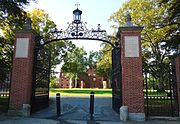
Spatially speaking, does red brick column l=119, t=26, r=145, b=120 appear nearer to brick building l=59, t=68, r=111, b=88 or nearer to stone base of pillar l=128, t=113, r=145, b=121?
stone base of pillar l=128, t=113, r=145, b=121

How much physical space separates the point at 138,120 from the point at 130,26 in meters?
4.07

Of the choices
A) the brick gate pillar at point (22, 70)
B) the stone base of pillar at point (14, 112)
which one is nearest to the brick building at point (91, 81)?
the brick gate pillar at point (22, 70)

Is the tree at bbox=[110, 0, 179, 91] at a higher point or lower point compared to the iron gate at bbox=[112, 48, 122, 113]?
higher

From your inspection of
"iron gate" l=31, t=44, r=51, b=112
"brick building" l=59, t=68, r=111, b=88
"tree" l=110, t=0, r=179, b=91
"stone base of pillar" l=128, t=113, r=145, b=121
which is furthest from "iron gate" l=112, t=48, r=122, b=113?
"brick building" l=59, t=68, r=111, b=88

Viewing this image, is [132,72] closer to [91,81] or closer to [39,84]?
[39,84]

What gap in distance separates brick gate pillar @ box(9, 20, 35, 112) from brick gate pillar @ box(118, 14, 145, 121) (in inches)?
165

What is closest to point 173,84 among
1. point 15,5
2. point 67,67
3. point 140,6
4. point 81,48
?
point 15,5

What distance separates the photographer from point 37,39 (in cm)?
1159

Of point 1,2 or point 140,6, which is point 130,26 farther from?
point 140,6

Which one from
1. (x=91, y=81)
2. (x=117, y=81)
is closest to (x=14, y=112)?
(x=117, y=81)

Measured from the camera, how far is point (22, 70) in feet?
34.2

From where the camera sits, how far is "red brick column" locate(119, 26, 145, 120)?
9625 millimetres

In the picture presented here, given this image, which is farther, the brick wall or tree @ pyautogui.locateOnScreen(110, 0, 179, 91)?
tree @ pyautogui.locateOnScreen(110, 0, 179, 91)

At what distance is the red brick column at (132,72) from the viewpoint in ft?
31.6
